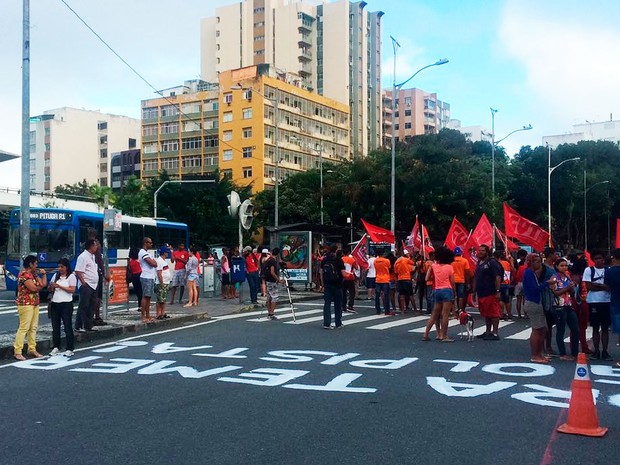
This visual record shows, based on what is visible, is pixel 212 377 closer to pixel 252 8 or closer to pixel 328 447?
pixel 328 447

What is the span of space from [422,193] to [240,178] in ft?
142

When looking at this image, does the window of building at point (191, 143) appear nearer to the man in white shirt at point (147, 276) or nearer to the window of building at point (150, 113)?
the window of building at point (150, 113)

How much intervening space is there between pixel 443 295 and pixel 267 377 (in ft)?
15.3

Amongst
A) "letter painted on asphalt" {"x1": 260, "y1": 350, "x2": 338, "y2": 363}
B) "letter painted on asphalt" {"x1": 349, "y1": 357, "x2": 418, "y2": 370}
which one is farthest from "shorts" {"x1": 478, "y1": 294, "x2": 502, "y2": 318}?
"letter painted on asphalt" {"x1": 260, "y1": 350, "x2": 338, "y2": 363}

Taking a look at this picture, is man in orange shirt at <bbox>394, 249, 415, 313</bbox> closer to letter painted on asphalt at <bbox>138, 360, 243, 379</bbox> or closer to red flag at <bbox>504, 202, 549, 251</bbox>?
red flag at <bbox>504, 202, 549, 251</bbox>

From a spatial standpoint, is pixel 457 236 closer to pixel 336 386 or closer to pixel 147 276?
pixel 147 276

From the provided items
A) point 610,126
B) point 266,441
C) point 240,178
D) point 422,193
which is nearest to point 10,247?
point 266,441

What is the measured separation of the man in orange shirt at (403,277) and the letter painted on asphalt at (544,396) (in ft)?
32.1

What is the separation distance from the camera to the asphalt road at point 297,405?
571 centimetres

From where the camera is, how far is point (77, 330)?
12.8 m

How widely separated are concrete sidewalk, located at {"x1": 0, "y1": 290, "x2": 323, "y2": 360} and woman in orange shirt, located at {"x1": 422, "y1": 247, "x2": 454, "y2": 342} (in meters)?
5.82

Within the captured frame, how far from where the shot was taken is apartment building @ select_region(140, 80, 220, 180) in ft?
282

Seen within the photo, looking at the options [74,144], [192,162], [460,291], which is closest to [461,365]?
[460,291]

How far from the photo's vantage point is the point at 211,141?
85.6 meters
